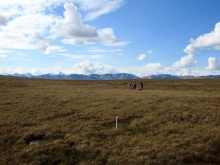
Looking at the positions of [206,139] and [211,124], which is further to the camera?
[211,124]

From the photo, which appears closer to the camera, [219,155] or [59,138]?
[219,155]

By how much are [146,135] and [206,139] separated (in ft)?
14.4

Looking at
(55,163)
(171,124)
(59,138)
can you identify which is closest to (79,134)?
(59,138)

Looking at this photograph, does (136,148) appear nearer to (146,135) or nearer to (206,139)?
(146,135)

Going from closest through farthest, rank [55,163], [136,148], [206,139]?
[55,163] → [136,148] → [206,139]

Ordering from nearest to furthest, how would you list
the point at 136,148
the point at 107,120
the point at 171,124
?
the point at 136,148 < the point at 171,124 < the point at 107,120

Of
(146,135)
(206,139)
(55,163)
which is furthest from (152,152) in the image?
(55,163)

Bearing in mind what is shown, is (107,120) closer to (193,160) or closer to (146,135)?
(146,135)

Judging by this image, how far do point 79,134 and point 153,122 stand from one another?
7365 mm

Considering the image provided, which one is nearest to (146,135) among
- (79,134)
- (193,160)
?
(193,160)

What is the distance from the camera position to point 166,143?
9984 mm

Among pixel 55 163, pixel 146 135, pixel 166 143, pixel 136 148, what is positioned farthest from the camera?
pixel 146 135

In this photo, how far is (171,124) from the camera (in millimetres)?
13805

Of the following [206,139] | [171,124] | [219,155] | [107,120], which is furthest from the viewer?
[107,120]
